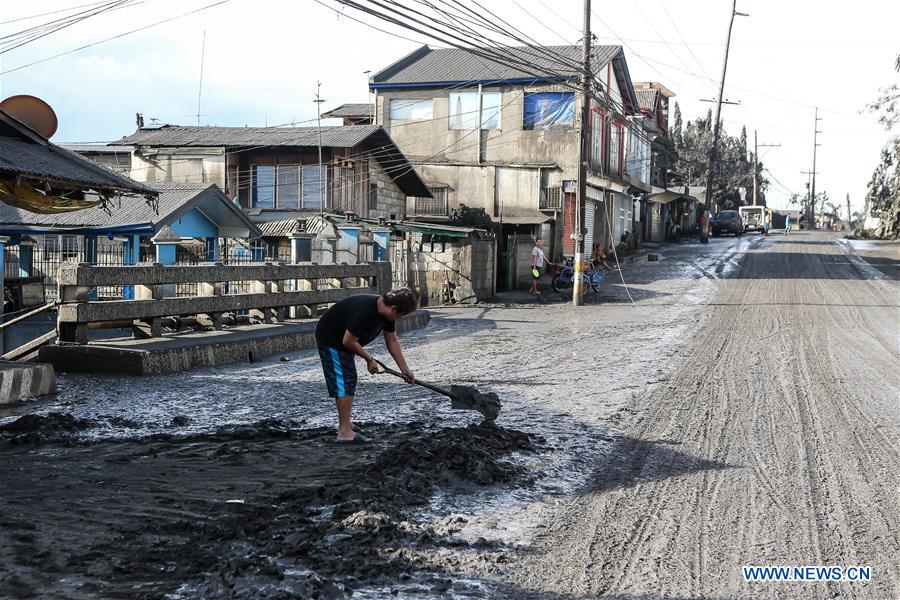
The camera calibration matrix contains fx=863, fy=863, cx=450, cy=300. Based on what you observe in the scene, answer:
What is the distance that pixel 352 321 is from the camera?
23.3ft

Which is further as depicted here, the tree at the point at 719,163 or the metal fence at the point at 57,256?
the tree at the point at 719,163

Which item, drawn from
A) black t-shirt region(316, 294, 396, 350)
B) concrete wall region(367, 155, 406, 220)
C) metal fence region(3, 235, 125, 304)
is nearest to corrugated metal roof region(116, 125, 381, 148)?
concrete wall region(367, 155, 406, 220)

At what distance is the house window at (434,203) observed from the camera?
35.4 metres

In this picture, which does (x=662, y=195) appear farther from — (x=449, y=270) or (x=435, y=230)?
(x=449, y=270)

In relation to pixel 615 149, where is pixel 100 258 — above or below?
below

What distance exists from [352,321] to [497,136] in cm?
2965

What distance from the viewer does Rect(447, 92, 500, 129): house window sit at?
3581 cm

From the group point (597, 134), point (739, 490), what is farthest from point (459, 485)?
point (597, 134)

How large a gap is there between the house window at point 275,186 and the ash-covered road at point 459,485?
61.2 ft

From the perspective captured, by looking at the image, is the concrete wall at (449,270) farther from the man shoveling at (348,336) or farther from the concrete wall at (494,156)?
the man shoveling at (348,336)

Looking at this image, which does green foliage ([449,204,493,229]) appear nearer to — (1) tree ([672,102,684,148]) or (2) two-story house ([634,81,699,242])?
(2) two-story house ([634,81,699,242])

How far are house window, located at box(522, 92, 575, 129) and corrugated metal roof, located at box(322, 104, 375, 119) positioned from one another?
8745 millimetres

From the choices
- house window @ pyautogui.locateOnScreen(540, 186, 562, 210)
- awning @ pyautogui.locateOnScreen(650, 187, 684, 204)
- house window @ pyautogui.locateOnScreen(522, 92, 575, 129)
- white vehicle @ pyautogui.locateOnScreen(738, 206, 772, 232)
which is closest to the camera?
house window @ pyautogui.locateOnScreen(540, 186, 562, 210)

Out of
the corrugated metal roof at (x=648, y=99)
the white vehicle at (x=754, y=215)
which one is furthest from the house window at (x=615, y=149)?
the white vehicle at (x=754, y=215)
